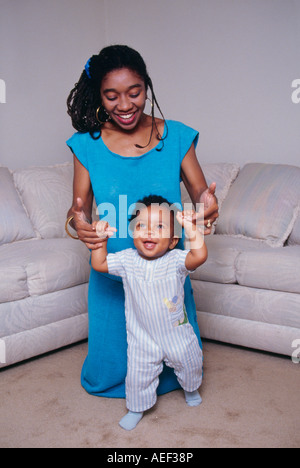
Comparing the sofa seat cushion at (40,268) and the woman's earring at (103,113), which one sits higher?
the woman's earring at (103,113)

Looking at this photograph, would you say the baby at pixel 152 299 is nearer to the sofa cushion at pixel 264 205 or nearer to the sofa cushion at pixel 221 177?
the sofa cushion at pixel 264 205

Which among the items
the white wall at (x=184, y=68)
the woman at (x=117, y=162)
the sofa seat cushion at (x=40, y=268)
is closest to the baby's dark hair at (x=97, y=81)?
the woman at (x=117, y=162)

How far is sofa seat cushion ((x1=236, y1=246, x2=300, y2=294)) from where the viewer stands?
Answer: 6.84 feet

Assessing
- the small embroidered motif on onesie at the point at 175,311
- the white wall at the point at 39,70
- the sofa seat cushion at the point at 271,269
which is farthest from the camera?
the white wall at the point at 39,70

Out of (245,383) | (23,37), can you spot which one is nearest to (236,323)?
(245,383)

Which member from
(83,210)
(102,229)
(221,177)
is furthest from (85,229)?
(221,177)

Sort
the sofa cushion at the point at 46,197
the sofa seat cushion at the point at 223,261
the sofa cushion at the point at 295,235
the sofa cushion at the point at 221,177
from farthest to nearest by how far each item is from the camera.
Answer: the sofa cushion at the point at 221,177, the sofa cushion at the point at 46,197, the sofa cushion at the point at 295,235, the sofa seat cushion at the point at 223,261

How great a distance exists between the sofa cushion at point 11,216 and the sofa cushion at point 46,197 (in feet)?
0.18

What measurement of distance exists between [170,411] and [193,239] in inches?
26.4

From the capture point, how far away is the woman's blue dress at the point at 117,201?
1710mm

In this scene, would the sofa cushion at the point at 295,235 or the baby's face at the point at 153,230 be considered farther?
the sofa cushion at the point at 295,235

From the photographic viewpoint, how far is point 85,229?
150 cm

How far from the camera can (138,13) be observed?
3646mm
